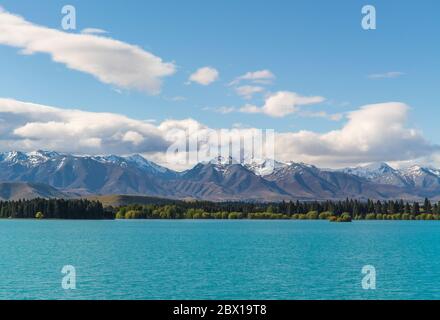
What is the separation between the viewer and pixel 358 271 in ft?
327

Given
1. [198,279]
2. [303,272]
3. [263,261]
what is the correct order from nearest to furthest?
[198,279] < [303,272] < [263,261]
